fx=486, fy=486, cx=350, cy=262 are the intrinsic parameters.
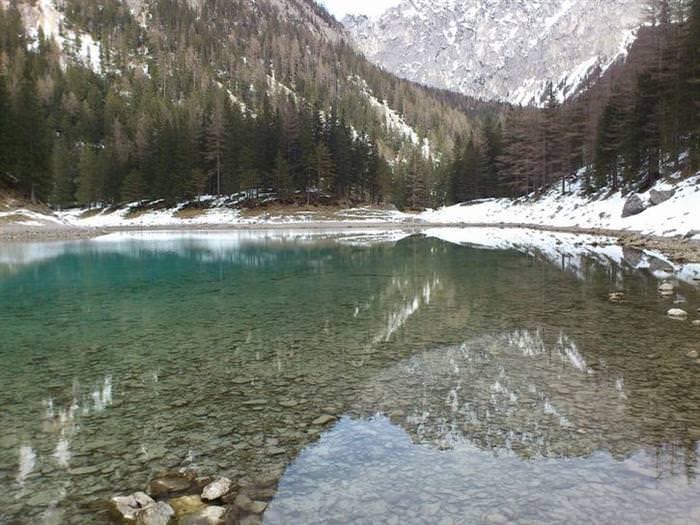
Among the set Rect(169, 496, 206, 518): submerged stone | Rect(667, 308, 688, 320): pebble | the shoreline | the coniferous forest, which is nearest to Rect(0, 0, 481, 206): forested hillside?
the coniferous forest

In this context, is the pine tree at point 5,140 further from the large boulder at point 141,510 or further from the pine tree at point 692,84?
the pine tree at point 692,84

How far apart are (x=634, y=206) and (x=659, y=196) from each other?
3386mm

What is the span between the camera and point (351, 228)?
3088 inches

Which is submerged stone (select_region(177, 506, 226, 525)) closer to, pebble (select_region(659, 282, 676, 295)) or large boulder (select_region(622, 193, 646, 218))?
pebble (select_region(659, 282, 676, 295))

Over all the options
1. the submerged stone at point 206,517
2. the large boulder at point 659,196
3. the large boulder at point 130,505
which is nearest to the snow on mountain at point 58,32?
the large boulder at point 659,196

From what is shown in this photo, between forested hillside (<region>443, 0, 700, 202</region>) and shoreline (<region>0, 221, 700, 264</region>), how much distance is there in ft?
29.5

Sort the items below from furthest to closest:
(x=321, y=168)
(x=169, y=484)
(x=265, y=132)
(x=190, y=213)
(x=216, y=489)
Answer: (x=265, y=132)
(x=321, y=168)
(x=190, y=213)
(x=169, y=484)
(x=216, y=489)

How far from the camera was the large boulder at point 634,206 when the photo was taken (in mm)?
45062

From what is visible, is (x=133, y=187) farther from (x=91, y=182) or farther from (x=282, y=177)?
(x=282, y=177)

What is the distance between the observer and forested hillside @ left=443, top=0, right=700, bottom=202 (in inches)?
1779

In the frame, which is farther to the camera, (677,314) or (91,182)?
(91,182)

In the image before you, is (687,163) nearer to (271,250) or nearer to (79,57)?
(271,250)

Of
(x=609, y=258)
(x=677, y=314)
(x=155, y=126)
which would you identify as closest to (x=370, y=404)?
(x=677, y=314)

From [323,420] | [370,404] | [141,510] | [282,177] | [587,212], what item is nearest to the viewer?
[141,510]
